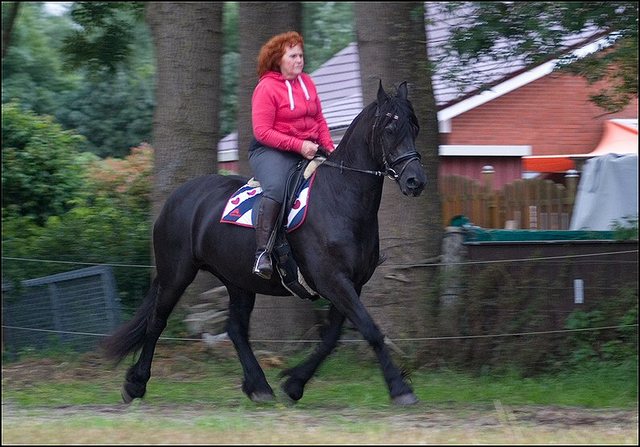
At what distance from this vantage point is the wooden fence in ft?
50.3

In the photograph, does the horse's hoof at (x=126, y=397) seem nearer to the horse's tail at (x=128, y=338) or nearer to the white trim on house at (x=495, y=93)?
the horse's tail at (x=128, y=338)

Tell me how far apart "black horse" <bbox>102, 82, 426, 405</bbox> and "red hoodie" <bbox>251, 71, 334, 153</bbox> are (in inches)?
16.0

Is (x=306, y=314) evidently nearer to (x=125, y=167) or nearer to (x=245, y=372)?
(x=245, y=372)

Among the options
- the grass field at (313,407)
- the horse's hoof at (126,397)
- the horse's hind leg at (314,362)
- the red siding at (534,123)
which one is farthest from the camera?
the red siding at (534,123)

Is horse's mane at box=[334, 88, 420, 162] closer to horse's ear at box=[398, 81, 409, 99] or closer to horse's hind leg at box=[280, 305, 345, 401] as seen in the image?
horse's ear at box=[398, 81, 409, 99]

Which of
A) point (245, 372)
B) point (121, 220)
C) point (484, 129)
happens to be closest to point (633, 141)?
point (484, 129)

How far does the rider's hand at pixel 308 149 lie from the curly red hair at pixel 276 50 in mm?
755

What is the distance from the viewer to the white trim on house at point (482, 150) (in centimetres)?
2125

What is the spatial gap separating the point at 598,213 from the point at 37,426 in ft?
30.3

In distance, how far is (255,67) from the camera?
41.3 ft

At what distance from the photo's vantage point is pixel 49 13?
56062mm

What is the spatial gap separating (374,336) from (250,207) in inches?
70.2

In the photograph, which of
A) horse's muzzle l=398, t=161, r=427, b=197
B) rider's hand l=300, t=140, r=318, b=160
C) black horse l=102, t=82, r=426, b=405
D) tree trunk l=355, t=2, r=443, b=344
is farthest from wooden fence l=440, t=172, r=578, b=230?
horse's muzzle l=398, t=161, r=427, b=197

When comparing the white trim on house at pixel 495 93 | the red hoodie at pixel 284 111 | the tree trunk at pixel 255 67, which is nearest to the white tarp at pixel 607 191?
the tree trunk at pixel 255 67
